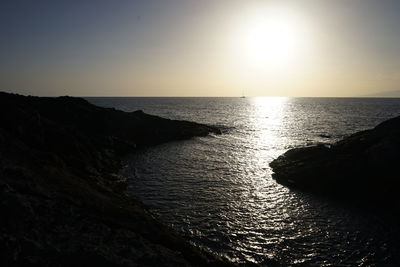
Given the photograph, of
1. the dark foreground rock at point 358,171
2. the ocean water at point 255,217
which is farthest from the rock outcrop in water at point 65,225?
the dark foreground rock at point 358,171

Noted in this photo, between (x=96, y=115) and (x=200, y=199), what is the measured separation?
1653 inches

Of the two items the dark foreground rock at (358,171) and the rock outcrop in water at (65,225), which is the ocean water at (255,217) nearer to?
the dark foreground rock at (358,171)

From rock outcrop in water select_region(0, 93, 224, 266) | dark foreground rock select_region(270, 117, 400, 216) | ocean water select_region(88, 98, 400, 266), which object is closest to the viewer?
rock outcrop in water select_region(0, 93, 224, 266)

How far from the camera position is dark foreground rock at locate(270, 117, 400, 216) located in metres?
26.7

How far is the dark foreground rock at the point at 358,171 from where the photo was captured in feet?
87.7

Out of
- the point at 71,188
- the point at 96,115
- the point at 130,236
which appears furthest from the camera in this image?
the point at 96,115

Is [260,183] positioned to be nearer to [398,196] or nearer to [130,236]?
[398,196]

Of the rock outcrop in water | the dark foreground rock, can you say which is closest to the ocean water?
the dark foreground rock

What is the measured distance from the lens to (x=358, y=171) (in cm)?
2919

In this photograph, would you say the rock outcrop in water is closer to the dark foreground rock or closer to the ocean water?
the ocean water

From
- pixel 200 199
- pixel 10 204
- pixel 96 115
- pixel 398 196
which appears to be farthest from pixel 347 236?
pixel 96 115

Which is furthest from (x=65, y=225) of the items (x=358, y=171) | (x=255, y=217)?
(x=358, y=171)

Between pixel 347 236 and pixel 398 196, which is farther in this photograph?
pixel 398 196

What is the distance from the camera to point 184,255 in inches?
567
